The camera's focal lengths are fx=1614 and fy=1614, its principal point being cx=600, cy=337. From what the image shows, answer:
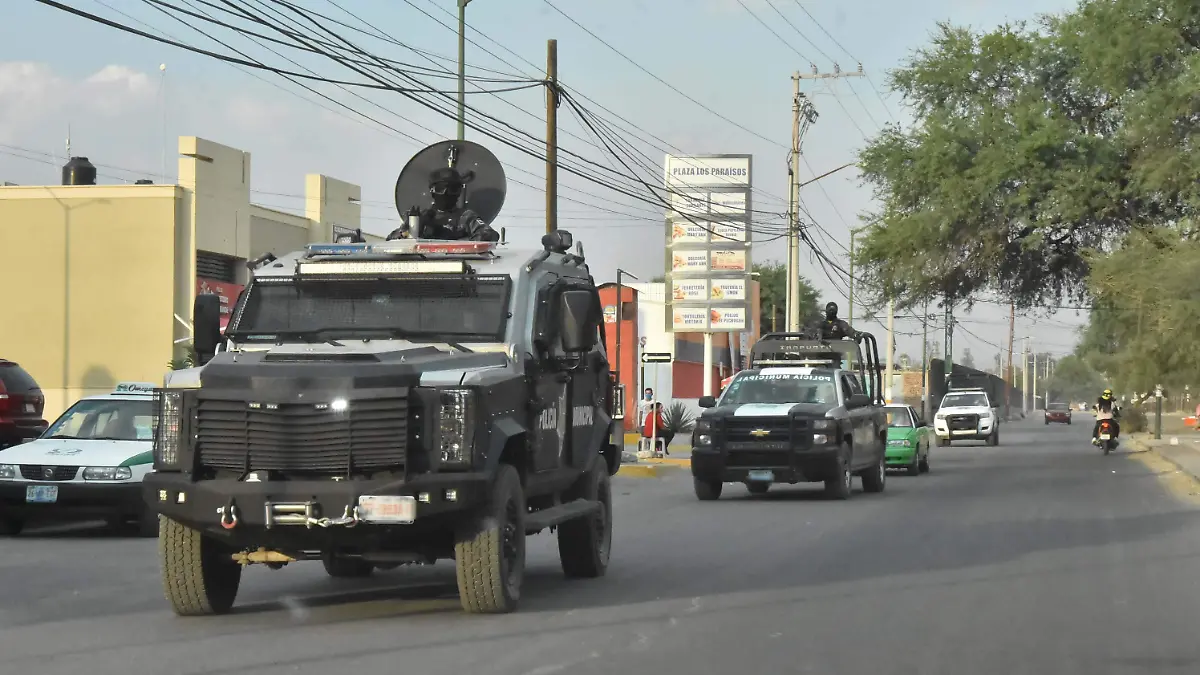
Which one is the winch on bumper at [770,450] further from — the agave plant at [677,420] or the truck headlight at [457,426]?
the agave plant at [677,420]

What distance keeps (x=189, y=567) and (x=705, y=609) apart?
3.52m

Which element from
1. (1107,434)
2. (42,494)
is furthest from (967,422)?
(42,494)

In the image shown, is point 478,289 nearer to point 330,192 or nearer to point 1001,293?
point 1001,293

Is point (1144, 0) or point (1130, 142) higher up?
point (1144, 0)

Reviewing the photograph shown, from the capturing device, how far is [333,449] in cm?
984

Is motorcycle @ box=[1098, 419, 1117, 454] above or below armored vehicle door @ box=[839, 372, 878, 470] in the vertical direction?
below

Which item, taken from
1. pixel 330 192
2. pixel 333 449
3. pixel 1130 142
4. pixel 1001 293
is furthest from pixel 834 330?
pixel 333 449

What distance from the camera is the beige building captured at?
4078 cm

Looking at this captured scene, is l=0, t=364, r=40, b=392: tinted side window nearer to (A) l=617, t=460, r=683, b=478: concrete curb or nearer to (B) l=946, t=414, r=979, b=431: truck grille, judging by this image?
(A) l=617, t=460, r=683, b=478: concrete curb

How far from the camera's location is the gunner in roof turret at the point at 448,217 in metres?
13.5

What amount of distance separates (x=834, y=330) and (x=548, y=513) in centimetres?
2160

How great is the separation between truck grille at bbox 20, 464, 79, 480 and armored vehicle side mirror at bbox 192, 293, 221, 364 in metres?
5.71

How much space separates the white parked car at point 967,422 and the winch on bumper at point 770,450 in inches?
1238

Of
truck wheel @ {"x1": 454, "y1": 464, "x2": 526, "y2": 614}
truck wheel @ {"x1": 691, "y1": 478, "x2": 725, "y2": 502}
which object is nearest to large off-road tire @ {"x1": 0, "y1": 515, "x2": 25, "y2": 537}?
truck wheel @ {"x1": 454, "y1": 464, "x2": 526, "y2": 614}
